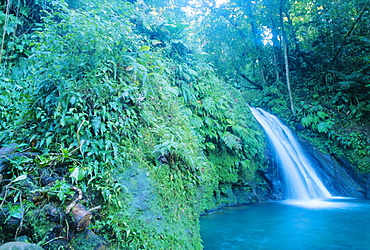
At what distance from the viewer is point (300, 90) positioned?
13648 mm

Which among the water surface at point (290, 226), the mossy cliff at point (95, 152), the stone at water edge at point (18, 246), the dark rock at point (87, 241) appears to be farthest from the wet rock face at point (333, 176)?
the stone at water edge at point (18, 246)

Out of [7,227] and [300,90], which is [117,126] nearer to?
[7,227]

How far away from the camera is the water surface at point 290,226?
4707 millimetres

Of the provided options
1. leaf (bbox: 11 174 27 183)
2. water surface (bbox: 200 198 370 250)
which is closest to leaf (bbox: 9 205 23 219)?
leaf (bbox: 11 174 27 183)

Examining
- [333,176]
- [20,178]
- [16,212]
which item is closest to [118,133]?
[20,178]

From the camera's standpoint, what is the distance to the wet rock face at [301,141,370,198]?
911 centimetres

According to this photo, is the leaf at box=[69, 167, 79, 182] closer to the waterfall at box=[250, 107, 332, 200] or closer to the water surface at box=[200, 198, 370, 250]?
the water surface at box=[200, 198, 370, 250]

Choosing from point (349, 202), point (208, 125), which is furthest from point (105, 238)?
point (349, 202)

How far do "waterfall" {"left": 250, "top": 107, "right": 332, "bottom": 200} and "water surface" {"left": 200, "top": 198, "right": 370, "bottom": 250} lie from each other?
0.89 meters

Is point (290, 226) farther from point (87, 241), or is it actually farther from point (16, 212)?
point (16, 212)

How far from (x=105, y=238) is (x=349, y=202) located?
29.2ft

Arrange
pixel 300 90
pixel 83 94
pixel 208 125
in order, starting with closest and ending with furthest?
pixel 83 94 < pixel 208 125 < pixel 300 90

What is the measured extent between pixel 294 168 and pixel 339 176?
2124mm

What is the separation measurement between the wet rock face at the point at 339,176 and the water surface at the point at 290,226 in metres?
1.31
